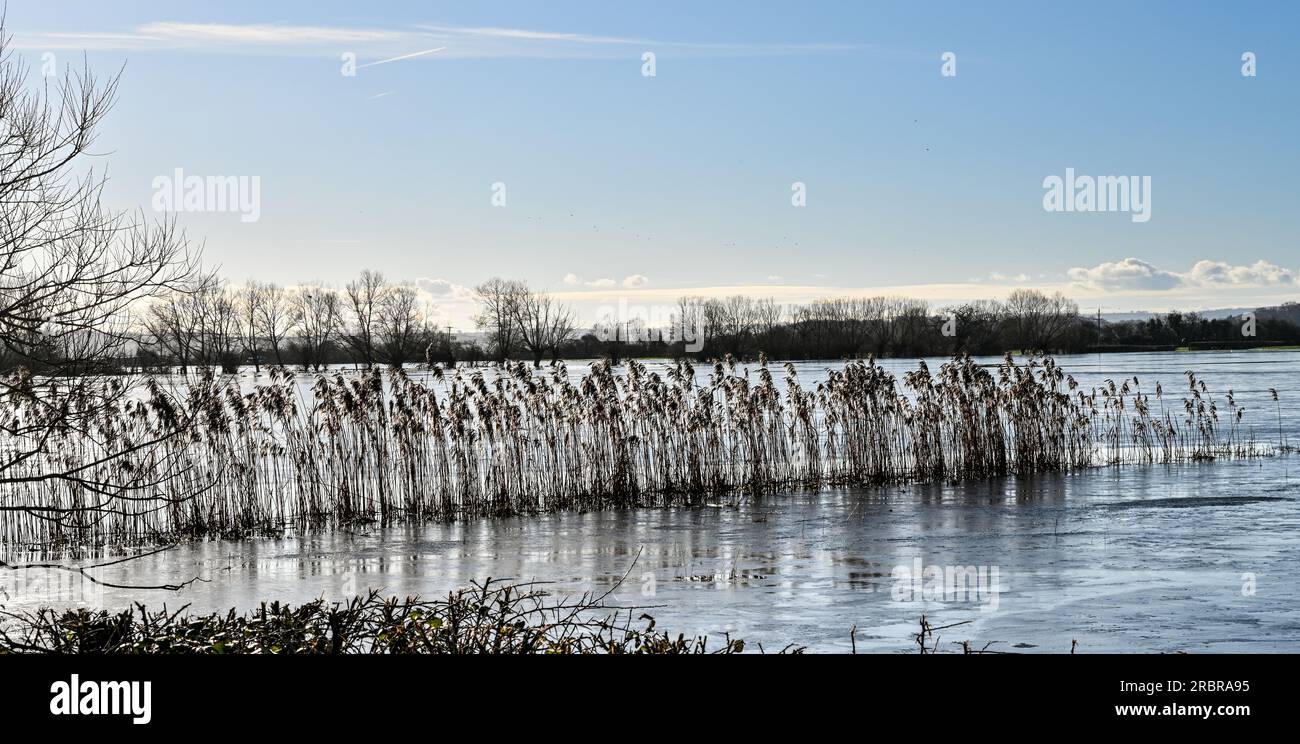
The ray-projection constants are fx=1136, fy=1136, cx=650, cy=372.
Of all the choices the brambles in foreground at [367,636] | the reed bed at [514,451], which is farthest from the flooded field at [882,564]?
the brambles in foreground at [367,636]

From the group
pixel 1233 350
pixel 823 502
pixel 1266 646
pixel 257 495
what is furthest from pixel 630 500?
pixel 1233 350

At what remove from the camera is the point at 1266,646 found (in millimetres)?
8547

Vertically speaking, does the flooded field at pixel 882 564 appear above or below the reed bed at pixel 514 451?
below

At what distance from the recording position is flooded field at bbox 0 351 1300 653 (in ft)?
31.4

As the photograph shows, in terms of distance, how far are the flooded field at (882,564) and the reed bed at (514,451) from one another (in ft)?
2.88

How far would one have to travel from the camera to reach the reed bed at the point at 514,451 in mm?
16781

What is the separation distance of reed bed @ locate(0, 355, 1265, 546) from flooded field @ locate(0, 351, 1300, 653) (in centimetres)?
88
